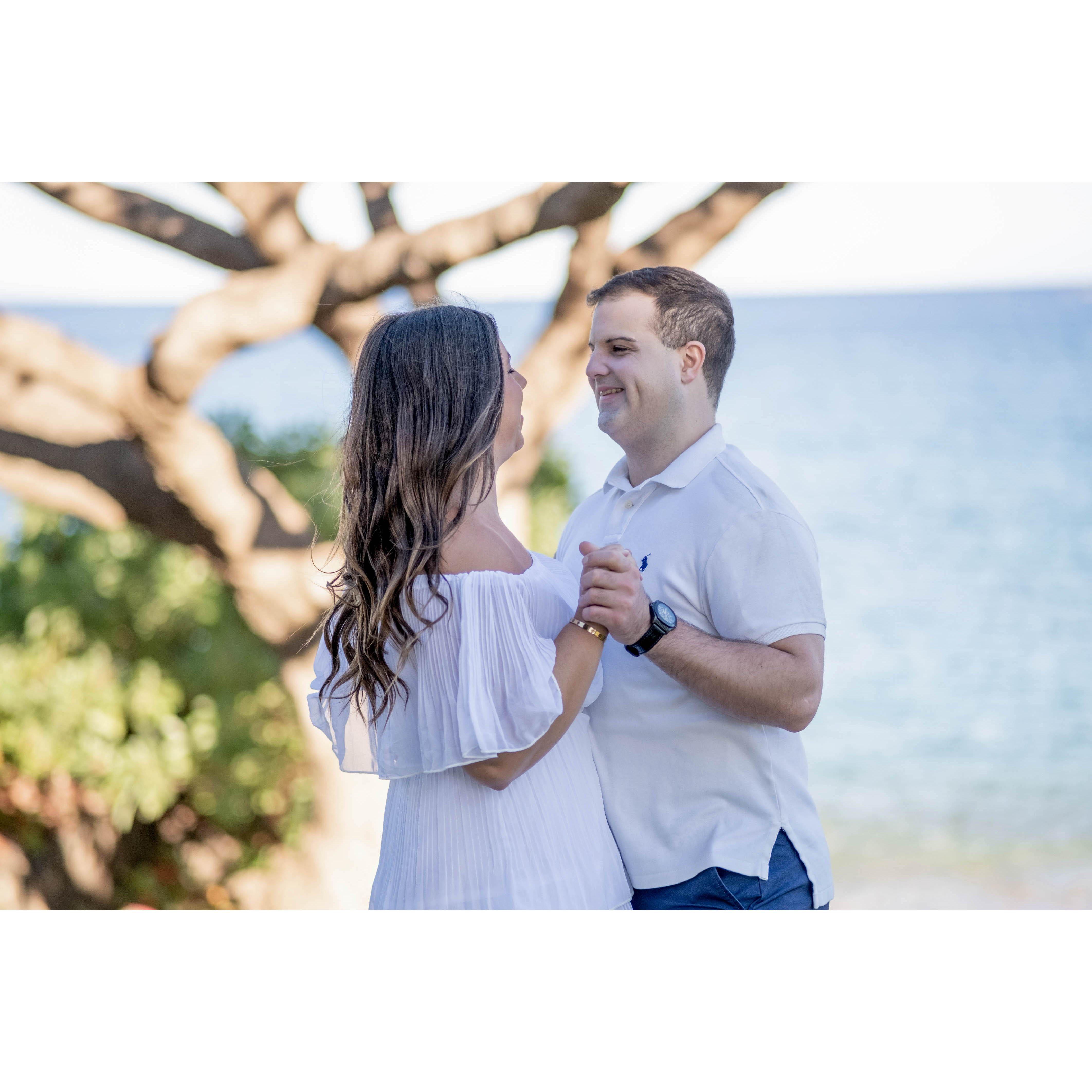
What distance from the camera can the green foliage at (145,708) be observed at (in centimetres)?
506

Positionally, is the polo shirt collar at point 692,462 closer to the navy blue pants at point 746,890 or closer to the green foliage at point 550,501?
the navy blue pants at point 746,890

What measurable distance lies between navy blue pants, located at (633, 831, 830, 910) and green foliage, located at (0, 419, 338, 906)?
330 cm

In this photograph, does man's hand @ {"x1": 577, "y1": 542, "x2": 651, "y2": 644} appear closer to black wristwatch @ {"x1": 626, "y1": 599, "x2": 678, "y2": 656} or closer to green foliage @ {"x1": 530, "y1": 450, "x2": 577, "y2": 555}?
black wristwatch @ {"x1": 626, "y1": 599, "x2": 678, "y2": 656}

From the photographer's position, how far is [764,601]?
1875 millimetres

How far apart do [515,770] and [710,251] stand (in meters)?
Result: 2.48

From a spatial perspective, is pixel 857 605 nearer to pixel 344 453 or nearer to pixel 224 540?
pixel 224 540

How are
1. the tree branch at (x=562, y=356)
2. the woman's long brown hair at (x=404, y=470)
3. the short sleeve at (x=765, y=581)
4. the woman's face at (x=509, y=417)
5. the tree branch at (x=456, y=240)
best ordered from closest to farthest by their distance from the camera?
the woman's long brown hair at (x=404, y=470) < the woman's face at (x=509, y=417) < the short sleeve at (x=765, y=581) < the tree branch at (x=456, y=240) < the tree branch at (x=562, y=356)

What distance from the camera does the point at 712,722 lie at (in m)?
1.96

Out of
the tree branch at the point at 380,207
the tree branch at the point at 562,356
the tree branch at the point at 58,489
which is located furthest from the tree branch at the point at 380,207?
the tree branch at the point at 58,489

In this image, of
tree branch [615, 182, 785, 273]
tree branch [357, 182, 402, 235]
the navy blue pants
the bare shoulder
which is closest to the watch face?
the bare shoulder

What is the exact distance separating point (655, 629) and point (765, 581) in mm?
243

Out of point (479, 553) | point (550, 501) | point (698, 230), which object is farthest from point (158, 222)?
point (550, 501)

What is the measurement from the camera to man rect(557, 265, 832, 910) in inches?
72.1

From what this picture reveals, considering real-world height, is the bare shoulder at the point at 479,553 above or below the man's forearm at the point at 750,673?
above
